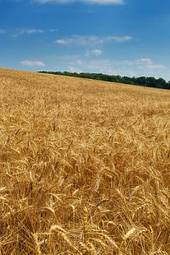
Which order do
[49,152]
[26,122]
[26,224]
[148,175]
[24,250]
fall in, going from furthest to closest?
[26,122], [49,152], [148,175], [26,224], [24,250]

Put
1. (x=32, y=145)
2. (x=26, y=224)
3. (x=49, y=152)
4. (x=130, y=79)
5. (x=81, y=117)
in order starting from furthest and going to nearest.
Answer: (x=130, y=79)
(x=81, y=117)
(x=32, y=145)
(x=49, y=152)
(x=26, y=224)

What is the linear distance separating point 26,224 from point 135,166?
1.54 m

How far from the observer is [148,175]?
12.1 feet

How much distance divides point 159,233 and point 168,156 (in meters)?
2.00

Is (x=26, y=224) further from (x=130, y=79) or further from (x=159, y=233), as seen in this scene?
(x=130, y=79)

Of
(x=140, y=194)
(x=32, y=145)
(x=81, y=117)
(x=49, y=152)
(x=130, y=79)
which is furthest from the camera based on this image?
(x=130, y=79)

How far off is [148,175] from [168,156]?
672mm

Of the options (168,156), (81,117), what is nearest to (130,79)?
(81,117)

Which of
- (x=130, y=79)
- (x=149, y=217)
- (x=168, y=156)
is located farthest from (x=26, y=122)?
(x=130, y=79)

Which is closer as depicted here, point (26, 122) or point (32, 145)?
point (32, 145)

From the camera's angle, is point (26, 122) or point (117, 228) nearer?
point (117, 228)

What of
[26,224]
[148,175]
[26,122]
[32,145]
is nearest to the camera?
[26,224]

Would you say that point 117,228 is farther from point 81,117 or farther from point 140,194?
point 81,117

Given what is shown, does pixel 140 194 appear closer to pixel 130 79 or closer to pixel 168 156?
pixel 168 156
